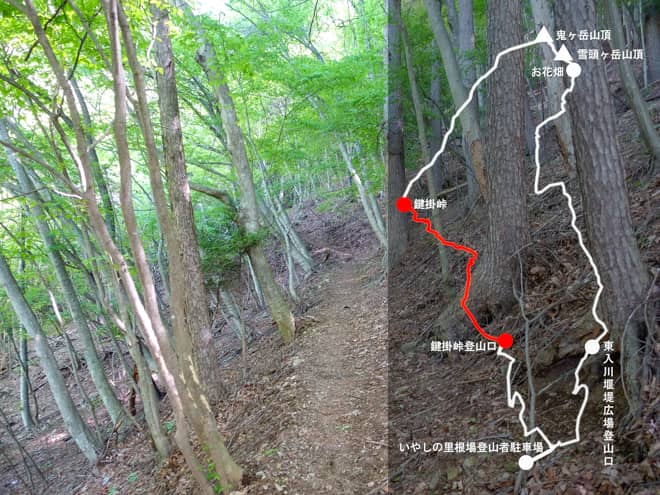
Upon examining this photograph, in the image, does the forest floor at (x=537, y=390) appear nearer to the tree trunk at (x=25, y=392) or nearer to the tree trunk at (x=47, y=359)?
the tree trunk at (x=47, y=359)

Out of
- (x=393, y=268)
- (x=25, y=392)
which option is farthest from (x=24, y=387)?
(x=393, y=268)

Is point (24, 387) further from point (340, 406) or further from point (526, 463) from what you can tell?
point (526, 463)

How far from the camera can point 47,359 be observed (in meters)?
8.68

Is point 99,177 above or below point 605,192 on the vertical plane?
above

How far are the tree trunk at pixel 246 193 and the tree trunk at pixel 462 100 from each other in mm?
3524

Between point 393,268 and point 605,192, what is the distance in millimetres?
6842

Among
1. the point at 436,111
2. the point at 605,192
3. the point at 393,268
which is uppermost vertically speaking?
the point at 436,111

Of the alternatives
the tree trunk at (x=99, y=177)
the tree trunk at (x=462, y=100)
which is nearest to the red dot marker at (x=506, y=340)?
the tree trunk at (x=462, y=100)

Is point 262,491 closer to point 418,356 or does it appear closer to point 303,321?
point 418,356

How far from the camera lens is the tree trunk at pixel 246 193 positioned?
7795mm

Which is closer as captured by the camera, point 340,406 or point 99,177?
point 340,406

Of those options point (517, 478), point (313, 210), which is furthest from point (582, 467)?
point (313, 210)

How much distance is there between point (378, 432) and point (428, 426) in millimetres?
684

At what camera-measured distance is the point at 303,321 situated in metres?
9.08
